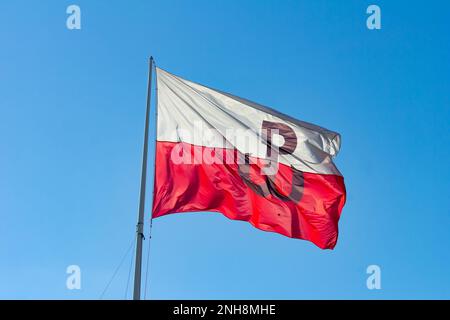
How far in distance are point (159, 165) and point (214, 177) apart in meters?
1.54

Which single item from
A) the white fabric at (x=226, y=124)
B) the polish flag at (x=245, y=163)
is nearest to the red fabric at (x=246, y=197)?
the polish flag at (x=245, y=163)

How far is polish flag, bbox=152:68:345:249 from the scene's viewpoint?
50.9 ft

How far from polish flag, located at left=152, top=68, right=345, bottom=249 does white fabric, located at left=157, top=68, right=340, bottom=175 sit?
0.09ft

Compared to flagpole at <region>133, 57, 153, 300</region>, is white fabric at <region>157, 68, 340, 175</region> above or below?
above

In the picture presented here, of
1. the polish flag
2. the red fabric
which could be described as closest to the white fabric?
the polish flag

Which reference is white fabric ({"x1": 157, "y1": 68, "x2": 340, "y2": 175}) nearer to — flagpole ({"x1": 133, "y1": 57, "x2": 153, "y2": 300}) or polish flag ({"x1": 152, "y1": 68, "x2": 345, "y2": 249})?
polish flag ({"x1": 152, "y1": 68, "x2": 345, "y2": 249})

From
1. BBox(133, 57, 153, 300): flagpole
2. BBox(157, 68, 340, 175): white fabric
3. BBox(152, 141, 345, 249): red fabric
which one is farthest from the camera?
BBox(157, 68, 340, 175): white fabric
